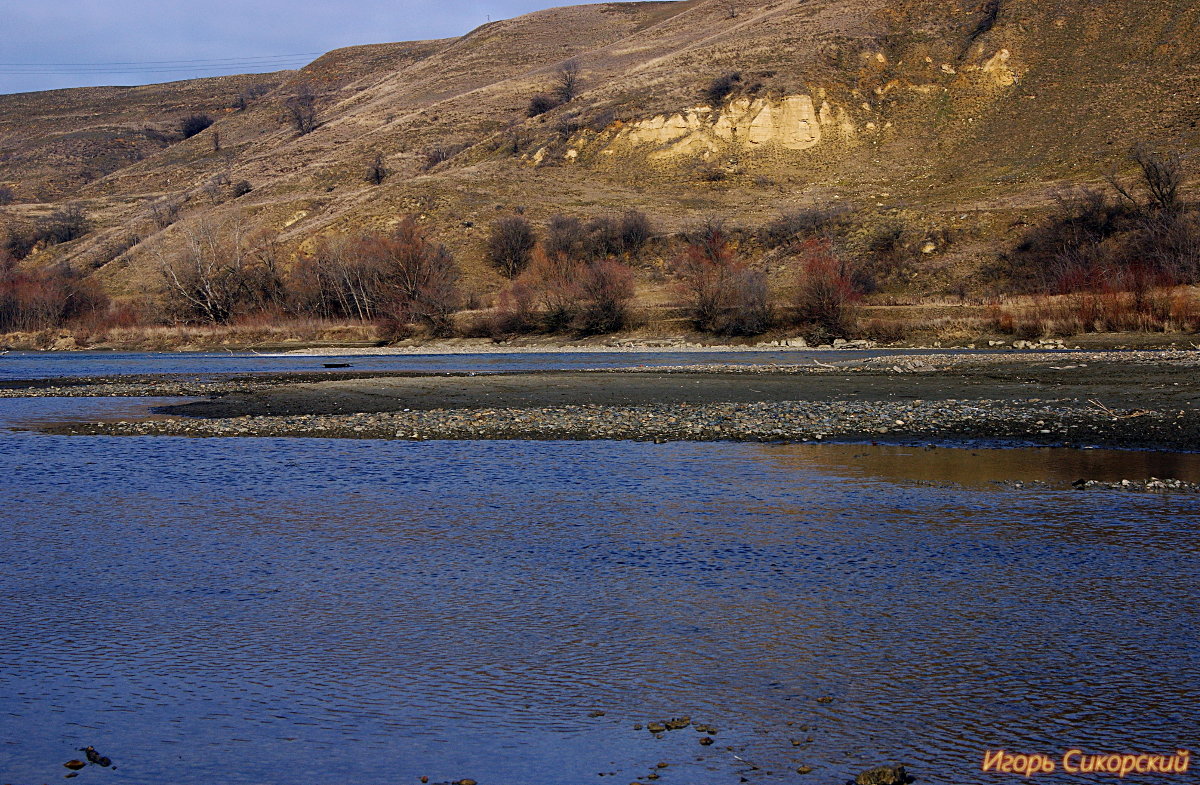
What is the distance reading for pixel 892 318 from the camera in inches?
1930

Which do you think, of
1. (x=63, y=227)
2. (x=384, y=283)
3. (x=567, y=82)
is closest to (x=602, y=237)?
(x=384, y=283)

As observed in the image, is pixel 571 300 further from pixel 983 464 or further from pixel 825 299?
pixel 983 464

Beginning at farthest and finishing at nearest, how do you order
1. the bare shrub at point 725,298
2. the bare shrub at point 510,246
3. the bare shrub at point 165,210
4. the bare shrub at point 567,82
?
the bare shrub at point 567,82 < the bare shrub at point 165,210 < the bare shrub at point 510,246 < the bare shrub at point 725,298

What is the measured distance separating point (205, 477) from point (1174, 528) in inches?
501

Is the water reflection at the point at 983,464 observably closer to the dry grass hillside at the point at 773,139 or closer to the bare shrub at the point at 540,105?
the dry grass hillside at the point at 773,139

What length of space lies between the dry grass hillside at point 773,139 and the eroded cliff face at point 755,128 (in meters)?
0.17

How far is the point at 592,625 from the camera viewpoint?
330 inches

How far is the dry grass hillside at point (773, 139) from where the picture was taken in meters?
74.7

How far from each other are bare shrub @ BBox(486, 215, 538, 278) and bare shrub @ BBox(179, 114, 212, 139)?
10752cm

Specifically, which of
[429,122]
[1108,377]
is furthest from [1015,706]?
[429,122]

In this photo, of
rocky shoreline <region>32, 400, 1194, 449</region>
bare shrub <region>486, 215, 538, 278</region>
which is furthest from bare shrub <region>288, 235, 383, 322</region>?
rocky shoreline <region>32, 400, 1194, 449</region>

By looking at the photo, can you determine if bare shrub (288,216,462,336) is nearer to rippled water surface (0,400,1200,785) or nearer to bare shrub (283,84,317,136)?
rippled water surface (0,400,1200,785)

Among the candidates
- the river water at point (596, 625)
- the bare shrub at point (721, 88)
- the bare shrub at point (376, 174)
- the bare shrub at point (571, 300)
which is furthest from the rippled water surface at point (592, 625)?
the bare shrub at point (376, 174)

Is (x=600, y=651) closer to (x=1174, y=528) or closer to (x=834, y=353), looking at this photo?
(x=1174, y=528)
